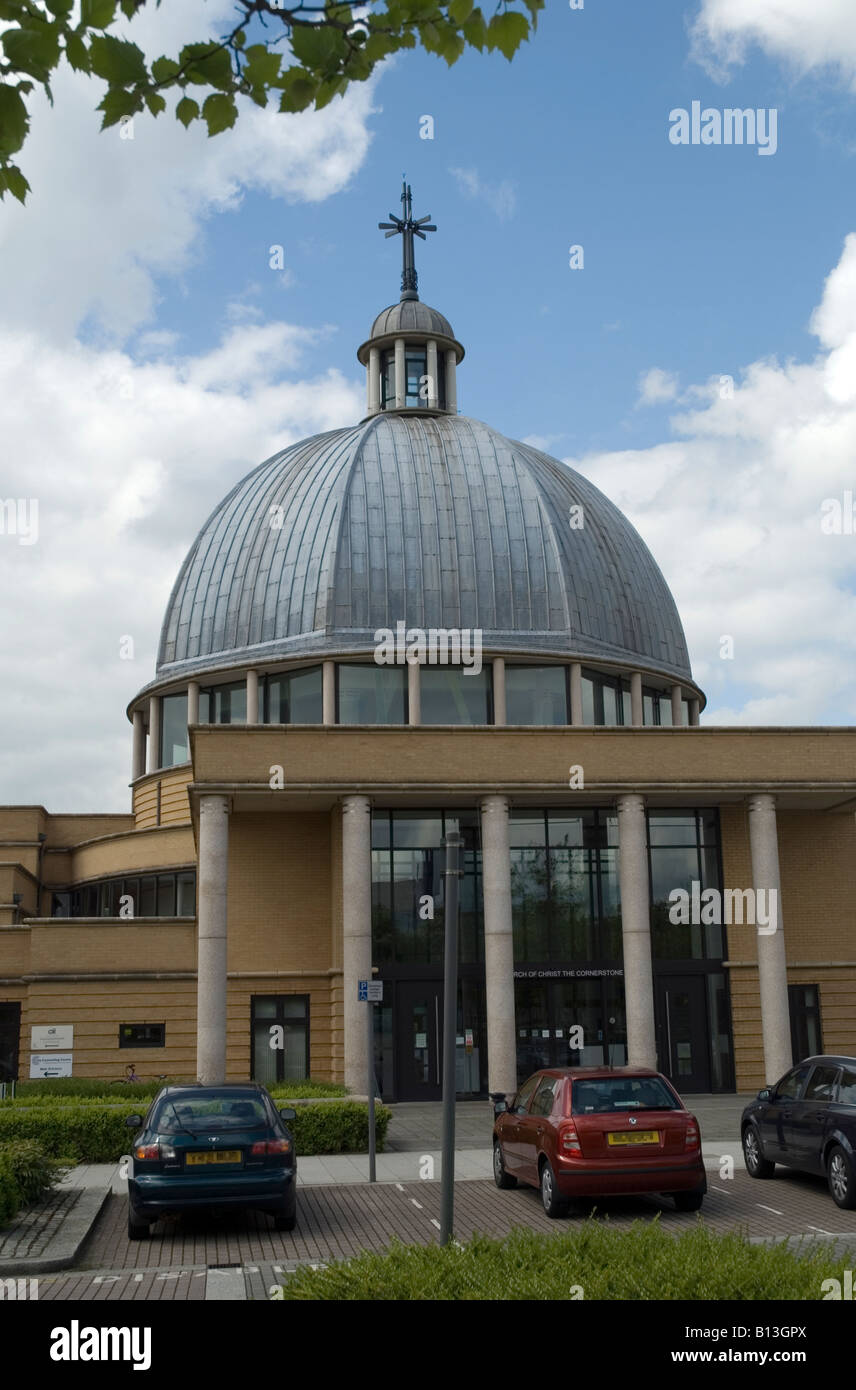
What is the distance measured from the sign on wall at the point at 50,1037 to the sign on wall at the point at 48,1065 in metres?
0.16

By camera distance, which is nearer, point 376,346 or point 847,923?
point 847,923

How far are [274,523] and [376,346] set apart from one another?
33.4 feet

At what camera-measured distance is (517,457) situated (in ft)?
129

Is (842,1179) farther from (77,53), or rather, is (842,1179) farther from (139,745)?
(139,745)

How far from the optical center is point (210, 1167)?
493 inches

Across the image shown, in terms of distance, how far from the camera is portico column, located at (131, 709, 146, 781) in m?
40.7

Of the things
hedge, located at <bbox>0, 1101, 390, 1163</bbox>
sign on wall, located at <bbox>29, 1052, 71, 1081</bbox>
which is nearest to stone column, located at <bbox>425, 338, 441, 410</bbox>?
sign on wall, located at <bbox>29, 1052, 71, 1081</bbox>

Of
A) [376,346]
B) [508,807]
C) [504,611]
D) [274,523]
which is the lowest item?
[508,807]

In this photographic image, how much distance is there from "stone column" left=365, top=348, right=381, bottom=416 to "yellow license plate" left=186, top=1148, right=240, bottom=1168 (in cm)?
3391

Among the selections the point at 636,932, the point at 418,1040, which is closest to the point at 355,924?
the point at 418,1040

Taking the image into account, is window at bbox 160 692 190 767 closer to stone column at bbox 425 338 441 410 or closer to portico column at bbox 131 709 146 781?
portico column at bbox 131 709 146 781

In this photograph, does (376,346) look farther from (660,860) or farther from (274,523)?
(660,860)
